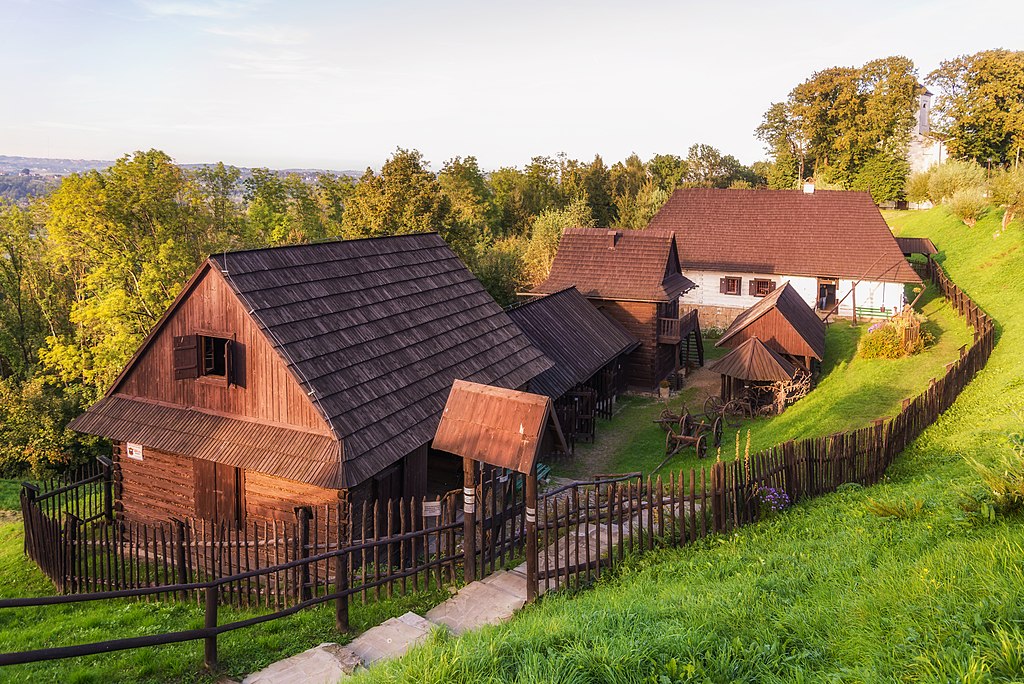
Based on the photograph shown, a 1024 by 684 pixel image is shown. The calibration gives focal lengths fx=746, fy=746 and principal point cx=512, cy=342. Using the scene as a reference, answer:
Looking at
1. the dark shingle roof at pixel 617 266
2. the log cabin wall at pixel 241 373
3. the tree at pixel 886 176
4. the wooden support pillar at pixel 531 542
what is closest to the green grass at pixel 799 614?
the wooden support pillar at pixel 531 542

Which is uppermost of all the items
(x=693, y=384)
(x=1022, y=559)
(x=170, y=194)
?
(x=170, y=194)

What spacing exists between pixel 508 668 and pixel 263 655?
362 centimetres

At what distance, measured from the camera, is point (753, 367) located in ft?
76.1

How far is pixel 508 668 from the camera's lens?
18.9 feet

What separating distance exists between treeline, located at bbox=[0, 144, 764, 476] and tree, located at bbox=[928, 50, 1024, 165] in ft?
74.1

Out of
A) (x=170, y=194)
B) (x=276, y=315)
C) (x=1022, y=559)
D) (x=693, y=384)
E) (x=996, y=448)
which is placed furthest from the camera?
(x=170, y=194)

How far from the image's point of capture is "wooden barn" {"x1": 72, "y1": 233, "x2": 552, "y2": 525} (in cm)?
→ 1222

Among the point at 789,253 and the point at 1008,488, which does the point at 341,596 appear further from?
the point at 789,253

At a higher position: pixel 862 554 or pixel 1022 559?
pixel 1022 559

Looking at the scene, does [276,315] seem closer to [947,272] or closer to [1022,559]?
[1022,559]

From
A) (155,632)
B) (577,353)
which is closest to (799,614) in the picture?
(155,632)

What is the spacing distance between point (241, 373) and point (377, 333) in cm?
272

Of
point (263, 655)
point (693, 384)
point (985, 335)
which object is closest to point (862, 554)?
point (263, 655)

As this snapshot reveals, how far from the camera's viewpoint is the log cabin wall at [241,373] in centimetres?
1240
